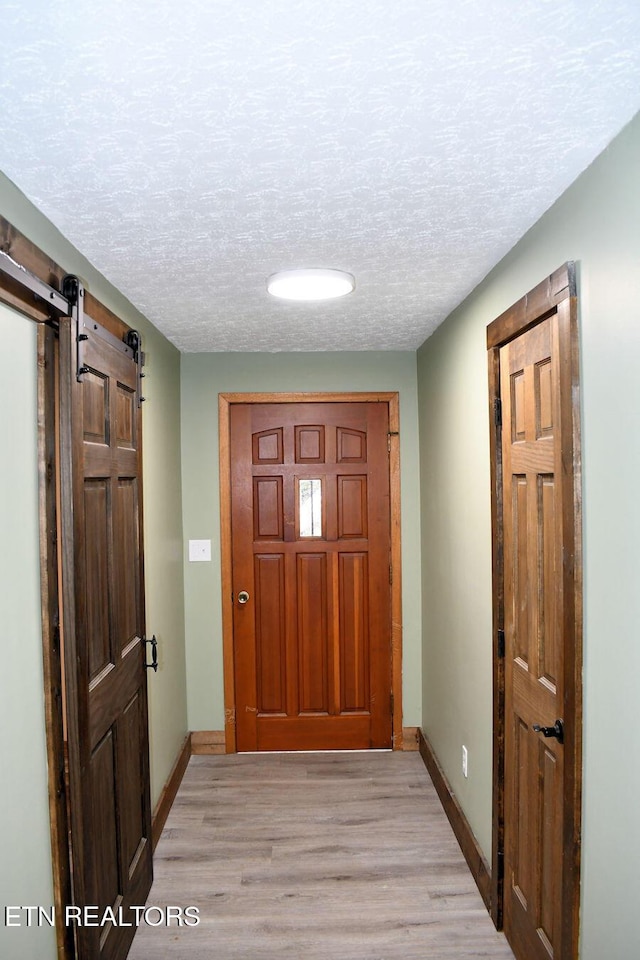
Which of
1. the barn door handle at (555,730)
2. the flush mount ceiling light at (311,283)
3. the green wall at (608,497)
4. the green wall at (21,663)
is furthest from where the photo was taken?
the flush mount ceiling light at (311,283)

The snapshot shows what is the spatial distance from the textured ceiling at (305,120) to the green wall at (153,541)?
0.08m

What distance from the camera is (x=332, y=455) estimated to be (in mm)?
3797

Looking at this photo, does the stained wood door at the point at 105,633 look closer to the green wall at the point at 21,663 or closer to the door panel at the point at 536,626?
the green wall at the point at 21,663

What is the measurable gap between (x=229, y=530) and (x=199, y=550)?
22cm

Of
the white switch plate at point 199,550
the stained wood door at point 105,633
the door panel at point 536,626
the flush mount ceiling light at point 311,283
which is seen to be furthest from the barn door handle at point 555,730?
the white switch plate at point 199,550

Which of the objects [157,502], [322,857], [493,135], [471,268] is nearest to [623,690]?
[493,135]

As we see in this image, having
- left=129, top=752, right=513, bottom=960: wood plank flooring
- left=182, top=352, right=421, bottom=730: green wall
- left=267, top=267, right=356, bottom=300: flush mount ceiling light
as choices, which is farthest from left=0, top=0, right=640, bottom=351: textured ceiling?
left=129, top=752, right=513, bottom=960: wood plank flooring

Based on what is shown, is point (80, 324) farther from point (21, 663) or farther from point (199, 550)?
point (199, 550)

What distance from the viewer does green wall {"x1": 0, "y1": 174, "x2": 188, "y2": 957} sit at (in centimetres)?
161

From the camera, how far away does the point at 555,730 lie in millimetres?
1731

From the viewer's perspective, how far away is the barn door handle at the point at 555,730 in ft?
5.58

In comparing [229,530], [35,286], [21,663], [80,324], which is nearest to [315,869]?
[21,663]

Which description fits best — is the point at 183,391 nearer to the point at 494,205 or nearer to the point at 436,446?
the point at 436,446

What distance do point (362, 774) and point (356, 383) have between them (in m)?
2.25
